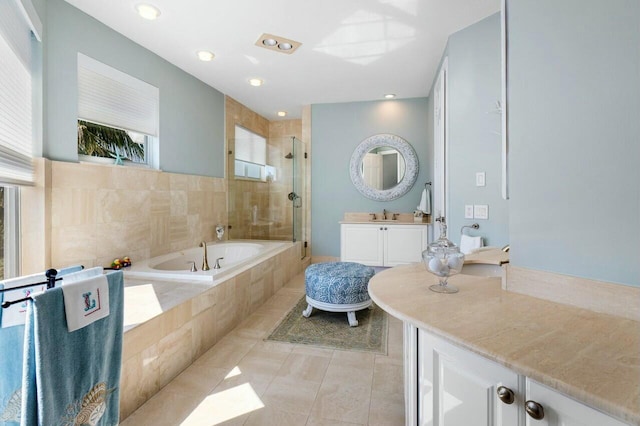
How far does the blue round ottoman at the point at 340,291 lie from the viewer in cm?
257

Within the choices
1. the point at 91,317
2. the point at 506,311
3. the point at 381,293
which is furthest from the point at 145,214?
the point at 506,311

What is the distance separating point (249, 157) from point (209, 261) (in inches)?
71.1

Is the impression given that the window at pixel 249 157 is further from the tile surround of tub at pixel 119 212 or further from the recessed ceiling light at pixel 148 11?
the recessed ceiling light at pixel 148 11

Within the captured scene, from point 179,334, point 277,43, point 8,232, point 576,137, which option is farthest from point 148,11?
point 576,137

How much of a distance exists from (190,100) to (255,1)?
1.68 metres

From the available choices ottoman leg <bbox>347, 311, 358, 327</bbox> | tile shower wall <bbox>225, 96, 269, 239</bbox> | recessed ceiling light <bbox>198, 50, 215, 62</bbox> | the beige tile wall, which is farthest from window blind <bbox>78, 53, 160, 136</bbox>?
ottoman leg <bbox>347, 311, 358, 327</bbox>

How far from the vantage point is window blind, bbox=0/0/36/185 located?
1646mm

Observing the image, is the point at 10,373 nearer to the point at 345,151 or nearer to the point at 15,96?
the point at 15,96

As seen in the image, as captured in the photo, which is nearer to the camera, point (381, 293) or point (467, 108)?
point (381, 293)

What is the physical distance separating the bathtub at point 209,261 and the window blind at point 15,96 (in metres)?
1.02

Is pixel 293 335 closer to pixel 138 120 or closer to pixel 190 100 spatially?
pixel 138 120

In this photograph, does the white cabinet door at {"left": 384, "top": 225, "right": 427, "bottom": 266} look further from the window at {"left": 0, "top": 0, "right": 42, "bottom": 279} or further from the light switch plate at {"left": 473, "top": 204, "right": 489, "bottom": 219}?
the window at {"left": 0, "top": 0, "right": 42, "bottom": 279}

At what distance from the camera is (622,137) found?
81 cm

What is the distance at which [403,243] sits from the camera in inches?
159
